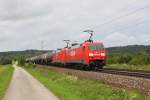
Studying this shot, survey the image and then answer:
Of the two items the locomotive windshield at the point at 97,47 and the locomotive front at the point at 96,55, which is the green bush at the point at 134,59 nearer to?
the locomotive windshield at the point at 97,47

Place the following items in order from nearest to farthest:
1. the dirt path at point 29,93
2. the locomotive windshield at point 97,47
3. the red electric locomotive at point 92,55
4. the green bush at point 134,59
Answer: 1. the dirt path at point 29,93
2. the red electric locomotive at point 92,55
3. the locomotive windshield at point 97,47
4. the green bush at point 134,59

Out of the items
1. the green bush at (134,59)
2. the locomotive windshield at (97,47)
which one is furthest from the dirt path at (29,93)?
the green bush at (134,59)

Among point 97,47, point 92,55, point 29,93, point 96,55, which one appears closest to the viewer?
point 29,93

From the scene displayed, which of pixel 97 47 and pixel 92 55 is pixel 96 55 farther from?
pixel 97 47

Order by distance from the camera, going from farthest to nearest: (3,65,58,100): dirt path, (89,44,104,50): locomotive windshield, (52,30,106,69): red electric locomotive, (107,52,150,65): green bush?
1. (107,52,150,65): green bush
2. (89,44,104,50): locomotive windshield
3. (52,30,106,69): red electric locomotive
4. (3,65,58,100): dirt path

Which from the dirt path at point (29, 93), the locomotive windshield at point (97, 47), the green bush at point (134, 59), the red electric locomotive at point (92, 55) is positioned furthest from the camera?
the green bush at point (134, 59)

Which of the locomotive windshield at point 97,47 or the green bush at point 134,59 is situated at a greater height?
the locomotive windshield at point 97,47

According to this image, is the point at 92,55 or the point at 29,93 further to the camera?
the point at 92,55

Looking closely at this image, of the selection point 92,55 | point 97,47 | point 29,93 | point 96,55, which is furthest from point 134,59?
point 29,93

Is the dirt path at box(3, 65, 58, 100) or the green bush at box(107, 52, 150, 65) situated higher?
the green bush at box(107, 52, 150, 65)

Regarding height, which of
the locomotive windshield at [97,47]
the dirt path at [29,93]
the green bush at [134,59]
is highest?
the locomotive windshield at [97,47]

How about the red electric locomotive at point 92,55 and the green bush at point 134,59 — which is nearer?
the red electric locomotive at point 92,55

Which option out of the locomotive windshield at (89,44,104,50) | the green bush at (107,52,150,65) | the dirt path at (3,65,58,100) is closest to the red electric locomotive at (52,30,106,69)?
the locomotive windshield at (89,44,104,50)

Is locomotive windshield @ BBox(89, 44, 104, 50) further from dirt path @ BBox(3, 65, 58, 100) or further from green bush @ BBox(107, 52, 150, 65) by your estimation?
green bush @ BBox(107, 52, 150, 65)
